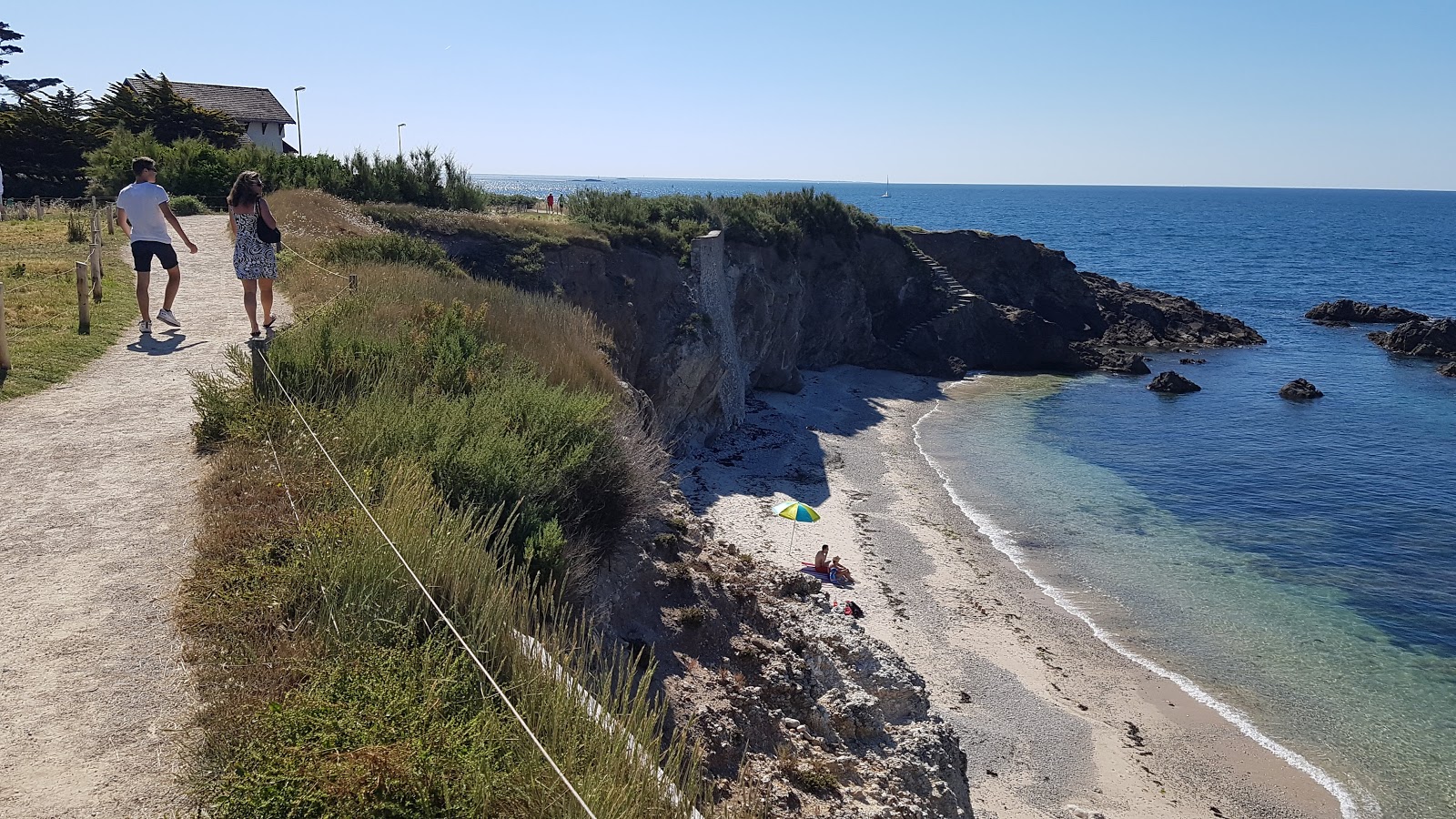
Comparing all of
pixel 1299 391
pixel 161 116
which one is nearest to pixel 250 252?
pixel 161 116

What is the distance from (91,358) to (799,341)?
94.0 feet

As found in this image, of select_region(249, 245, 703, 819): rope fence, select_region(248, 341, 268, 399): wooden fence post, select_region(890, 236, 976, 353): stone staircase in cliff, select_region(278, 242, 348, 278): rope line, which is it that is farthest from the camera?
select_region(890, 236, 976, 353): stone staircase in cliff

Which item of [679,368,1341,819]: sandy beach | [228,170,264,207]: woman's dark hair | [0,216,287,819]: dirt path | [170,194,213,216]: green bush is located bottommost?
[679,368,1341,819]: sandy beach

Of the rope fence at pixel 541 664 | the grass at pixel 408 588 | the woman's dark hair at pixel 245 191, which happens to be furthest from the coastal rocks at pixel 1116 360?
the rope fence at pixel 541 664

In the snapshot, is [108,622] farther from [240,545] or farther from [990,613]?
[990,613]

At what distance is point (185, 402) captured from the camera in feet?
33.8

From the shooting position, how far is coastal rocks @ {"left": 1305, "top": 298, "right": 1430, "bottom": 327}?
57094 millimetres

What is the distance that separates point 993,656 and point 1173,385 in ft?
85.6

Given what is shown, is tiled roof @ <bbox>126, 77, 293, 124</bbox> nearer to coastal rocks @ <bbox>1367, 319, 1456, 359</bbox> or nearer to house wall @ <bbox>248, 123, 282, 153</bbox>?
house wall @ <bbox>248, 123, 282, 153</bbox>

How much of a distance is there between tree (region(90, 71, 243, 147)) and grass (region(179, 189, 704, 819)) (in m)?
29.3

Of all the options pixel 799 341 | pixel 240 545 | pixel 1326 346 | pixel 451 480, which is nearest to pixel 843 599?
pixel 451 480

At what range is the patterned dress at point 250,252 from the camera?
1236 centimetres

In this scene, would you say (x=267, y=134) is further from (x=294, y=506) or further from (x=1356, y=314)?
(x=1356, y=314)

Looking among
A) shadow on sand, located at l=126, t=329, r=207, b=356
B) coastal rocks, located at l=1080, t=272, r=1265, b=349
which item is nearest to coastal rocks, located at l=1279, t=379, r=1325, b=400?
coastal rocks, located at l=1080, t=272, r=1265, b=349
